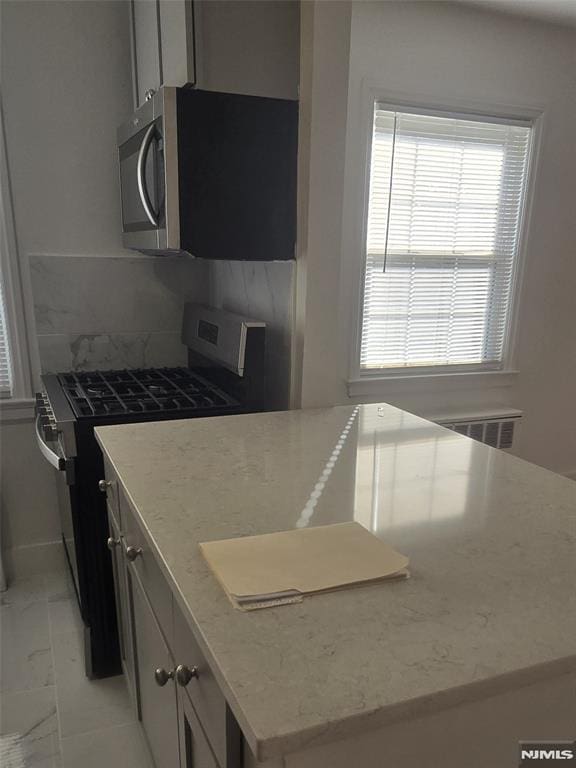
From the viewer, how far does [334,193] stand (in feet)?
5.60

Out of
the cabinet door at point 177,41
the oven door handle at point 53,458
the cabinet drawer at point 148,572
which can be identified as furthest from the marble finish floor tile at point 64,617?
the cabinet door at point 177,41

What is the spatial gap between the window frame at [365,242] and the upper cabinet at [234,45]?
111 centimetres

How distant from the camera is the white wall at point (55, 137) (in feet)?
7.38

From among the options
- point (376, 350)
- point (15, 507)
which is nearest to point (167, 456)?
point (15, 507)

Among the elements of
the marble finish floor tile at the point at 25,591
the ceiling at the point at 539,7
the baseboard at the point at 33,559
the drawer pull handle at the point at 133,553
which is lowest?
the marble finish floor tile at the point at 25,591

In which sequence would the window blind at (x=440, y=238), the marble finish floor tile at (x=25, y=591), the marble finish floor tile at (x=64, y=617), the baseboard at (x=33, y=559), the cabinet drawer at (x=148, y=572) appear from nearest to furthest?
the cabinet drawer at (x=148, y=572) < the marble finish floor tile at (x=64, y=617) < the marble finish floor tile at (x=25, y=591) < the baseboard at (x=33, y=559) < the window blind at (x=440, y=238)

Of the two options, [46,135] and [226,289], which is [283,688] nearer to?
[226,289]

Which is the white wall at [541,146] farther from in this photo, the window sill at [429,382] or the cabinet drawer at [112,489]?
the cabinet drawer at [112,489]

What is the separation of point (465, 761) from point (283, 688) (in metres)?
0.29

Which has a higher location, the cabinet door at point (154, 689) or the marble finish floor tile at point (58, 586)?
the cabinet door at point (154, 689)

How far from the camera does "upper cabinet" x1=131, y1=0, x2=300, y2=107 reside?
1559mm

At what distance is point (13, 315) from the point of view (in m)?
2.43

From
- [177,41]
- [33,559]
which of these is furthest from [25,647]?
[177,41]

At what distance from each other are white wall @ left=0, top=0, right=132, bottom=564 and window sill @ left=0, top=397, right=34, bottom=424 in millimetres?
43
